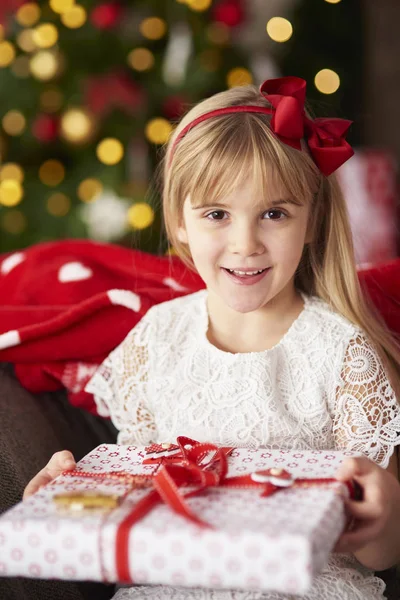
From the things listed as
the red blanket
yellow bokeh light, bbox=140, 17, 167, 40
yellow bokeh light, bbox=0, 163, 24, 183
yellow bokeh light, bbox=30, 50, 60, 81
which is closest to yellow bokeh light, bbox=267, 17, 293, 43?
yellow bokeh light, bbox=140, 17, 167, 40

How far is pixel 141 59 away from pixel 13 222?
0.81 m

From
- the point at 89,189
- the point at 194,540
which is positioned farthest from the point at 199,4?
the point at 194,540

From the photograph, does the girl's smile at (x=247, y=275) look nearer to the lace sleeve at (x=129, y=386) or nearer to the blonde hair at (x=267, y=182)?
the blonde hair at (x=267, y=182)

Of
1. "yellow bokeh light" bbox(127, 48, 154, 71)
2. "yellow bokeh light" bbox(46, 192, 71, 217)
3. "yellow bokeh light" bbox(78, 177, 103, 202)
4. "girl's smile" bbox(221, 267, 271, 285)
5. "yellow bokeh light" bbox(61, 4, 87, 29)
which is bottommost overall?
"yellow bokeh light" bbox(46, 192, 71, 217)

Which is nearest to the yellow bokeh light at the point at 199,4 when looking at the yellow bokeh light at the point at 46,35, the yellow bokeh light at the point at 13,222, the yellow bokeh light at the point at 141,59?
the yellow bokeh light at the point at 141,59

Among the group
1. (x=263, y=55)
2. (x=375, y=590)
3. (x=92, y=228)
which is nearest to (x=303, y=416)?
(x=375, y=590)

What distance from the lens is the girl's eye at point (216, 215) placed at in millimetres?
1083

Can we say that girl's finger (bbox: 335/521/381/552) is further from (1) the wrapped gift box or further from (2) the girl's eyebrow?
(2) the girl's eyebrow

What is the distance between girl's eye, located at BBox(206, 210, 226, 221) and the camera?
3.55 feet

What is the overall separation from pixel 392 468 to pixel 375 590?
169 mm

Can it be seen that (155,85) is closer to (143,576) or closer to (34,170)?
(34,170)

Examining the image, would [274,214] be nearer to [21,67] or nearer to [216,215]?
[216,215]

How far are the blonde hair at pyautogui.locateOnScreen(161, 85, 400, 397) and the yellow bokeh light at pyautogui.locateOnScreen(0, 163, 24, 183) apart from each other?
1.86m

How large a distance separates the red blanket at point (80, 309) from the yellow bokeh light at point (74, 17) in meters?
1.50
